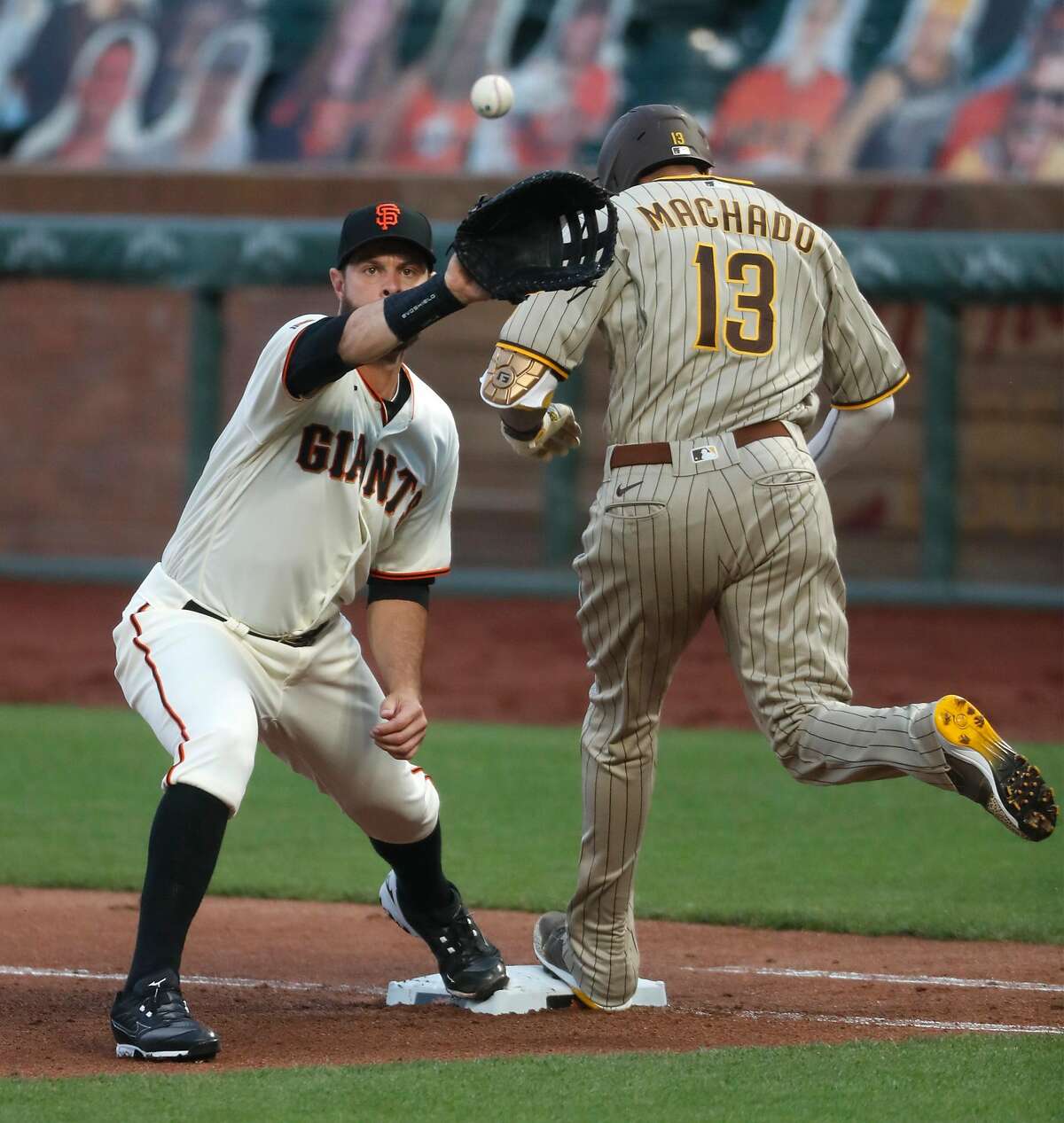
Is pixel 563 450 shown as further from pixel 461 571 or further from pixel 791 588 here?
pixel 461 571

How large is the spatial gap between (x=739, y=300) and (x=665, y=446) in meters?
0.31

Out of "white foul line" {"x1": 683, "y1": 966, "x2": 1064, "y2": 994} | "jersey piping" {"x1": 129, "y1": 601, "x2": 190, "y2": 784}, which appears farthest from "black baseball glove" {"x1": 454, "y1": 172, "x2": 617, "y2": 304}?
"white foul line" {"x1": 683, "y1": 966, "x2": 1064, "y2": 994}

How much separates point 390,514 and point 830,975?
1480mm

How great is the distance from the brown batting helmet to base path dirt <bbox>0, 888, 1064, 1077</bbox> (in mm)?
1663

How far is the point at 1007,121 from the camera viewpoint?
41.9ft

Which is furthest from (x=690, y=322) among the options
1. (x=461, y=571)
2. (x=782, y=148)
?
(x=782, y=148)

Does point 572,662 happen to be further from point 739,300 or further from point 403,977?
point 739,300

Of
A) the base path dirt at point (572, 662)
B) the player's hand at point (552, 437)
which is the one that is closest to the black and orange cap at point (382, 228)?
the player's hand at point (552, 437)

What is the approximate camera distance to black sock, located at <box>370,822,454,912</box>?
3568 millimetres

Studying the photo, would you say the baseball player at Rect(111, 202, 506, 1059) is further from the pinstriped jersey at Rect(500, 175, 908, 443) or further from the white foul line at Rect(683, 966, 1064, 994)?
the white foul line at Rect(683, 966, 1064, 994)

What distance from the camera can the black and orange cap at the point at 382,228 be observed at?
10.8 ft

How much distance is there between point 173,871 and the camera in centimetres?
299

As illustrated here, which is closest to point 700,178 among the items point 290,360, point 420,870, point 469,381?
point 290,360

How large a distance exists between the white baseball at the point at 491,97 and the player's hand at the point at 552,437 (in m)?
2.17
